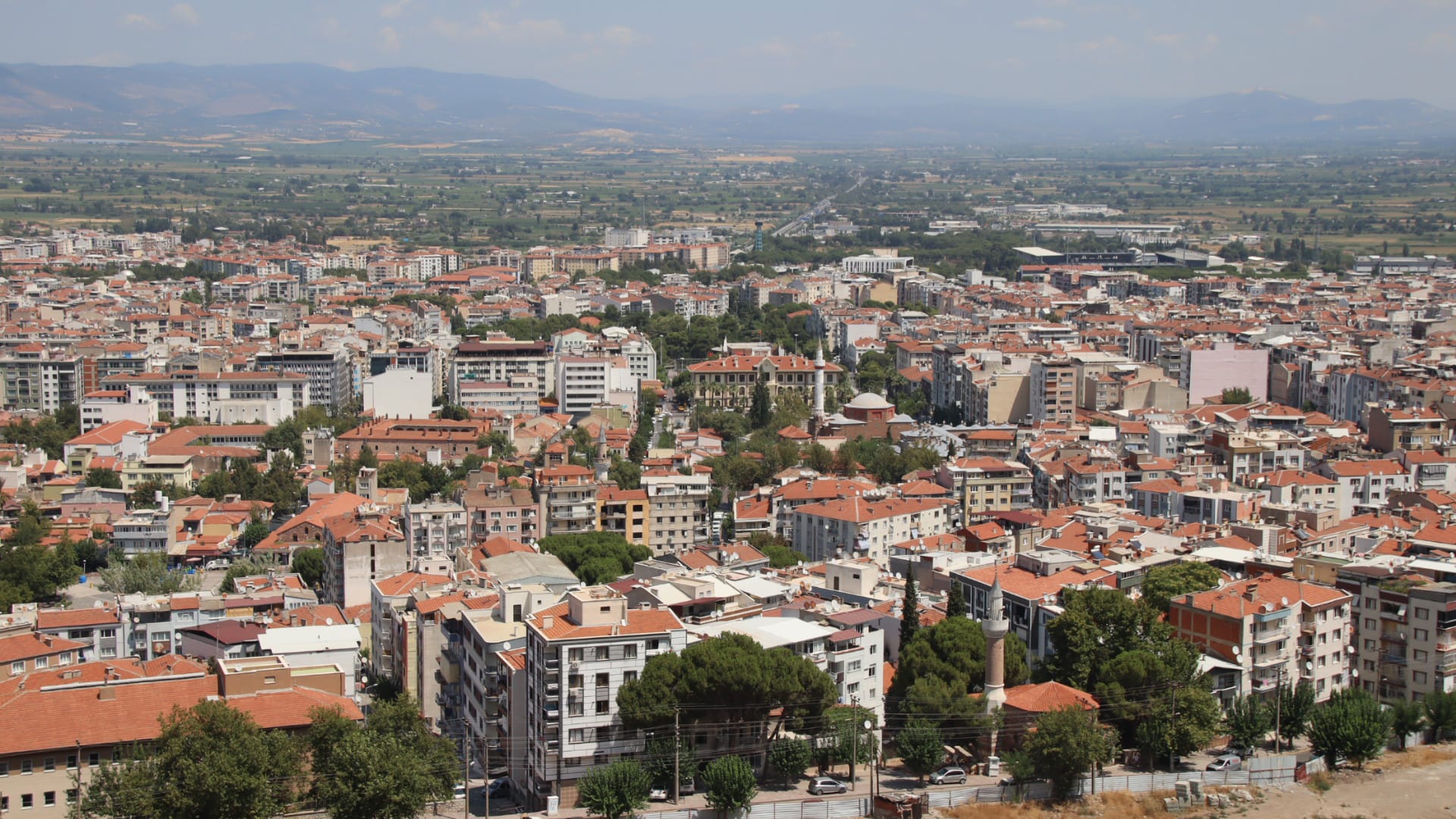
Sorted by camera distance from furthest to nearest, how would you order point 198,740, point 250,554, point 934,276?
point 934,276, point 250,554, point 198,740

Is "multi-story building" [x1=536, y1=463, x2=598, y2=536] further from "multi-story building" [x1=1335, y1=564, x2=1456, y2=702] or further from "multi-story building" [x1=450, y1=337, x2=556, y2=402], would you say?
"multi-story building" [x1=450, y1=337, x2=556, y2=402]

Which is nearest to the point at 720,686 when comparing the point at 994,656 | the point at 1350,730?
the point at 994,656

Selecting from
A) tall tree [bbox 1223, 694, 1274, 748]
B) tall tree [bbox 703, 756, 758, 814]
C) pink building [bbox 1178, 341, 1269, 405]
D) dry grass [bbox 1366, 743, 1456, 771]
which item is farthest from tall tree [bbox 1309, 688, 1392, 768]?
pink building [bbox 1178, 341, 1269, 405]

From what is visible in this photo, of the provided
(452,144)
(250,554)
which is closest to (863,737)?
(250,554)

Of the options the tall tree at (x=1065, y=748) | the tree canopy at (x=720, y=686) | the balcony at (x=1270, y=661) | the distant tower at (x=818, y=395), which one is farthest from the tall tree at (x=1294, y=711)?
the distant tower at (x=818, y=395)

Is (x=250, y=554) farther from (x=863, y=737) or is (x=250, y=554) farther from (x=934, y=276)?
(x=934, y=276)

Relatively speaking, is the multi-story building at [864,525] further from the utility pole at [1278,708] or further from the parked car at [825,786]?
the parked car at [825,786]
